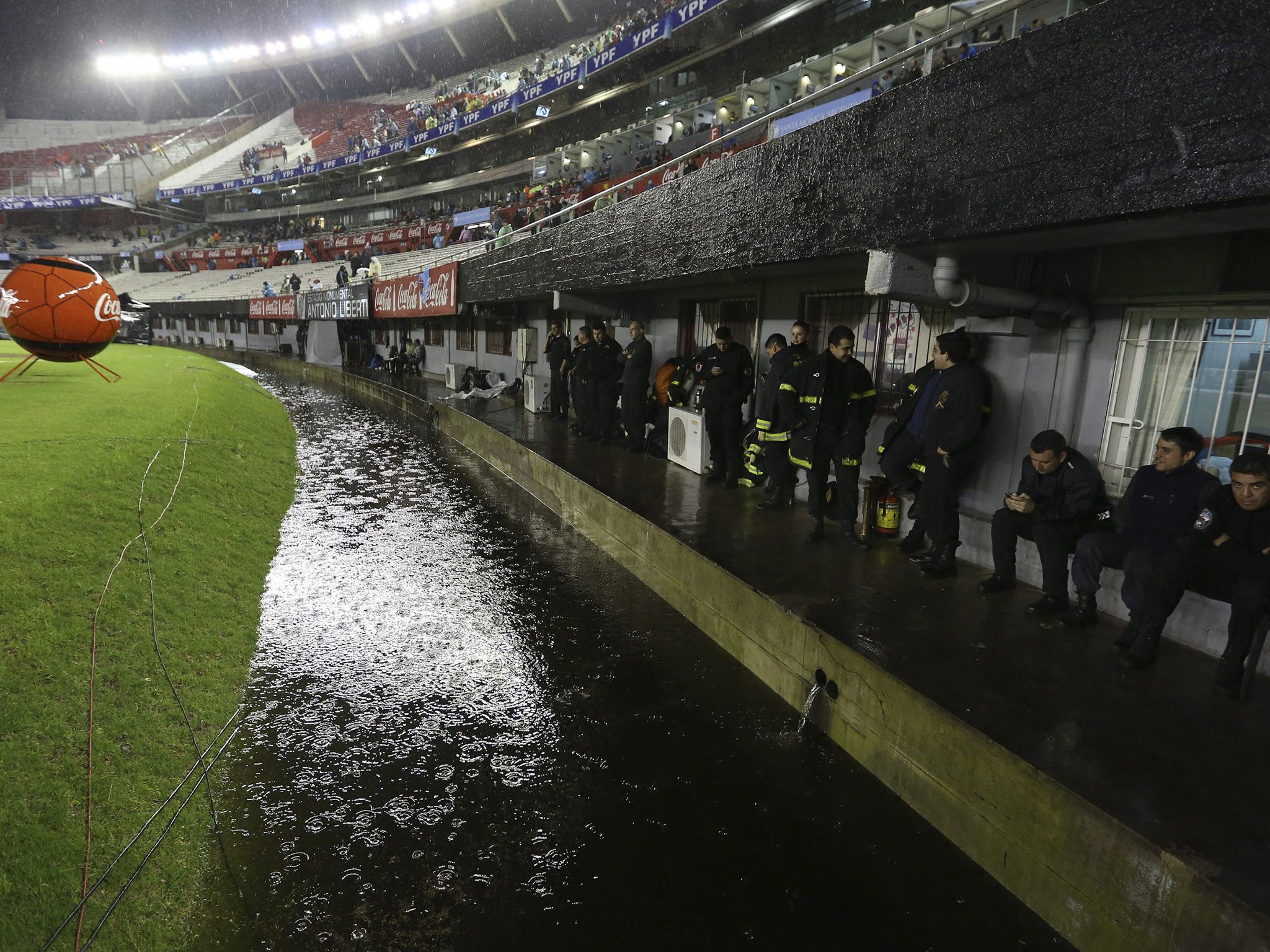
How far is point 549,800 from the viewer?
324 centimetres

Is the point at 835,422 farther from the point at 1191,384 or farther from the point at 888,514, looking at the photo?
the point at 1191,384

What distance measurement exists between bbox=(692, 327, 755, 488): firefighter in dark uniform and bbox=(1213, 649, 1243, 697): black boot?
463 centimetres

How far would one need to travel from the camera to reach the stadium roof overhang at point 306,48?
4434 centimetres

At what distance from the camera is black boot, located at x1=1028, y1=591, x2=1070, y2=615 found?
4.17 m

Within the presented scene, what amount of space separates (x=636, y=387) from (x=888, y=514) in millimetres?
4212

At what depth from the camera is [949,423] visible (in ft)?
16.1

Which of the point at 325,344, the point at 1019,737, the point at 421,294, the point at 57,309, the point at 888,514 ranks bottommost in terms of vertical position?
the point at 1019,737

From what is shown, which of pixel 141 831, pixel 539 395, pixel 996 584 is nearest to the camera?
pixel 141 831

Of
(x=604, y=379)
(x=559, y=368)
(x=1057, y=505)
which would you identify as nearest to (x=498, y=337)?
(x=559, y=368)

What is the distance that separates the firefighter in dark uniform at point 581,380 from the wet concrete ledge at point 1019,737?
16.3ft

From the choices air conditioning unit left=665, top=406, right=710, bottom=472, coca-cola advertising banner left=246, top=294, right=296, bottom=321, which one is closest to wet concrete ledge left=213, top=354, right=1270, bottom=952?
air conditioning unit left=665, top=406, right=710, bottom=472

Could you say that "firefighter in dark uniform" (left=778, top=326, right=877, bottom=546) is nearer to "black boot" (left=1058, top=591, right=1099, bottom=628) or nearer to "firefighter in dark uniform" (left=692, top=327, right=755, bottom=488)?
"firefighter in dark uniform" (left=692, top=327, right=755, bottom=488)

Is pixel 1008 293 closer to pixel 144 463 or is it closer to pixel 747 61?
pixel 144 463

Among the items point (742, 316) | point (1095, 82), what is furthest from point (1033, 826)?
point (742, 316)
